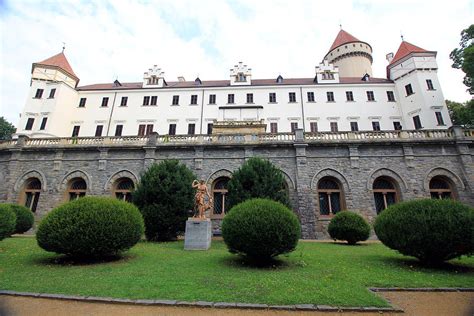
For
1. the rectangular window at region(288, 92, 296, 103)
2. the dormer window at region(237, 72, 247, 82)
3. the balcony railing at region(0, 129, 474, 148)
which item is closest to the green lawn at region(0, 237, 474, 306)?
the balcony railing at region(0, 129, 474, 148)

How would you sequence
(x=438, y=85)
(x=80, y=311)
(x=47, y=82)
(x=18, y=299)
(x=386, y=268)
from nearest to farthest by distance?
(x=80, y=311) → (x=18, y=299) → (x=386, y=268) → (x=438, y=85) → (x=47, y=82)

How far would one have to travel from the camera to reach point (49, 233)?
8.52 metres

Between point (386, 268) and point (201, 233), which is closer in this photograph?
point (386, 268)

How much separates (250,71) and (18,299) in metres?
34.7

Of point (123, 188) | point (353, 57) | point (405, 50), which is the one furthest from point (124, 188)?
point (353, 57)

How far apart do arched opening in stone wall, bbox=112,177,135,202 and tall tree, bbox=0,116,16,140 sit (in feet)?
101

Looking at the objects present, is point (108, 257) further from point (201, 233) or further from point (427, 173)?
point (427, 173)

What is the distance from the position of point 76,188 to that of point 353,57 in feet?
143

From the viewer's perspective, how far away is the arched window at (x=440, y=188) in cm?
1895

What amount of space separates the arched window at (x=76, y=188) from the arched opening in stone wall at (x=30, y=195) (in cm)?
266

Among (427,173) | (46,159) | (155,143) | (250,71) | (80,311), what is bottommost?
(80,311)

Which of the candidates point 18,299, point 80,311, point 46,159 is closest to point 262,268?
point 80,311

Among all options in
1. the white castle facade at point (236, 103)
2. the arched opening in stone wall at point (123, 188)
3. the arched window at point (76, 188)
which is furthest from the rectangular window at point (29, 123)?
the arched opening in stone wall at point (123, 188)

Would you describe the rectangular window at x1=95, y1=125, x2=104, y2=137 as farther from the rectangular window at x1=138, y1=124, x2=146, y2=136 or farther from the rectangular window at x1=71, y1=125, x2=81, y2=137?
the rectangular window at x1=138, y1=124, x2=146, y2=136
